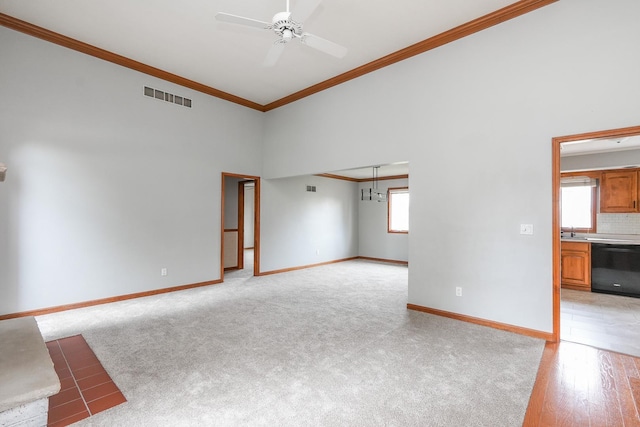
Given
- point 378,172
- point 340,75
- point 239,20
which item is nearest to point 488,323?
point 239,20

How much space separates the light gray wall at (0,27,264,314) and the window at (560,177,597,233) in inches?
269

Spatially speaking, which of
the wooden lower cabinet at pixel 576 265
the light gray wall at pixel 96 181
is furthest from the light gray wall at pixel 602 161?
the light gray wall at pixel 96 181

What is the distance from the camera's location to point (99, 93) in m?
4.19

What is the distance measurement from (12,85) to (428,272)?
219 inches

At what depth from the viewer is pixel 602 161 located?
5.54 meters

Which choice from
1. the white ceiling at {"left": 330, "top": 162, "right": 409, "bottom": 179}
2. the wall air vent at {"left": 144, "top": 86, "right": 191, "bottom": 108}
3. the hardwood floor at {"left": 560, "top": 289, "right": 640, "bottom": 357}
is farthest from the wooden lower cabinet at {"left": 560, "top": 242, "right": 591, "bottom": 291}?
the wall air vent at {"left": 144, "top": 86, "right": 191, "bottom": 108}

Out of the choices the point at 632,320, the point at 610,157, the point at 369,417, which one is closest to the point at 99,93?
the point at 369,417

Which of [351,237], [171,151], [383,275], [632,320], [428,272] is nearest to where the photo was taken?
[632,320]

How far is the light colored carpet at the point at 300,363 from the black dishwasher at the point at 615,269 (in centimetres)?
306

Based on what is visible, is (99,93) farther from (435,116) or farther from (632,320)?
(632,320)

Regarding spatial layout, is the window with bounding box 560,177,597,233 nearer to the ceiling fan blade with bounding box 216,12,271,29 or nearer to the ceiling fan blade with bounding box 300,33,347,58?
the ceiling fan blade with bounding box 300,33,347,58

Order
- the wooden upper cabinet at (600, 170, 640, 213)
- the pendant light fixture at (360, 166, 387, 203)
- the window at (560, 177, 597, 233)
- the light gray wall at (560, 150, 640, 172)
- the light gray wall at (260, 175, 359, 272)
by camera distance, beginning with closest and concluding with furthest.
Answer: the light gray wall at (560, 150, 640, 172), the wooden upper cabinet at (600, 170, 640, 213), the window at (560, 177, 597, 233), the light gray wall at (260, 175, 359, 272), the pendant light fixture at (360, 166, 387, 203)

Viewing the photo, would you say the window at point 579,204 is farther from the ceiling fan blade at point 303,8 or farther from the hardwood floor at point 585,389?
the ceiling fan blade at point 303,8

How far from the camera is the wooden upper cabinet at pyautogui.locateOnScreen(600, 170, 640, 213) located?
542 cm
